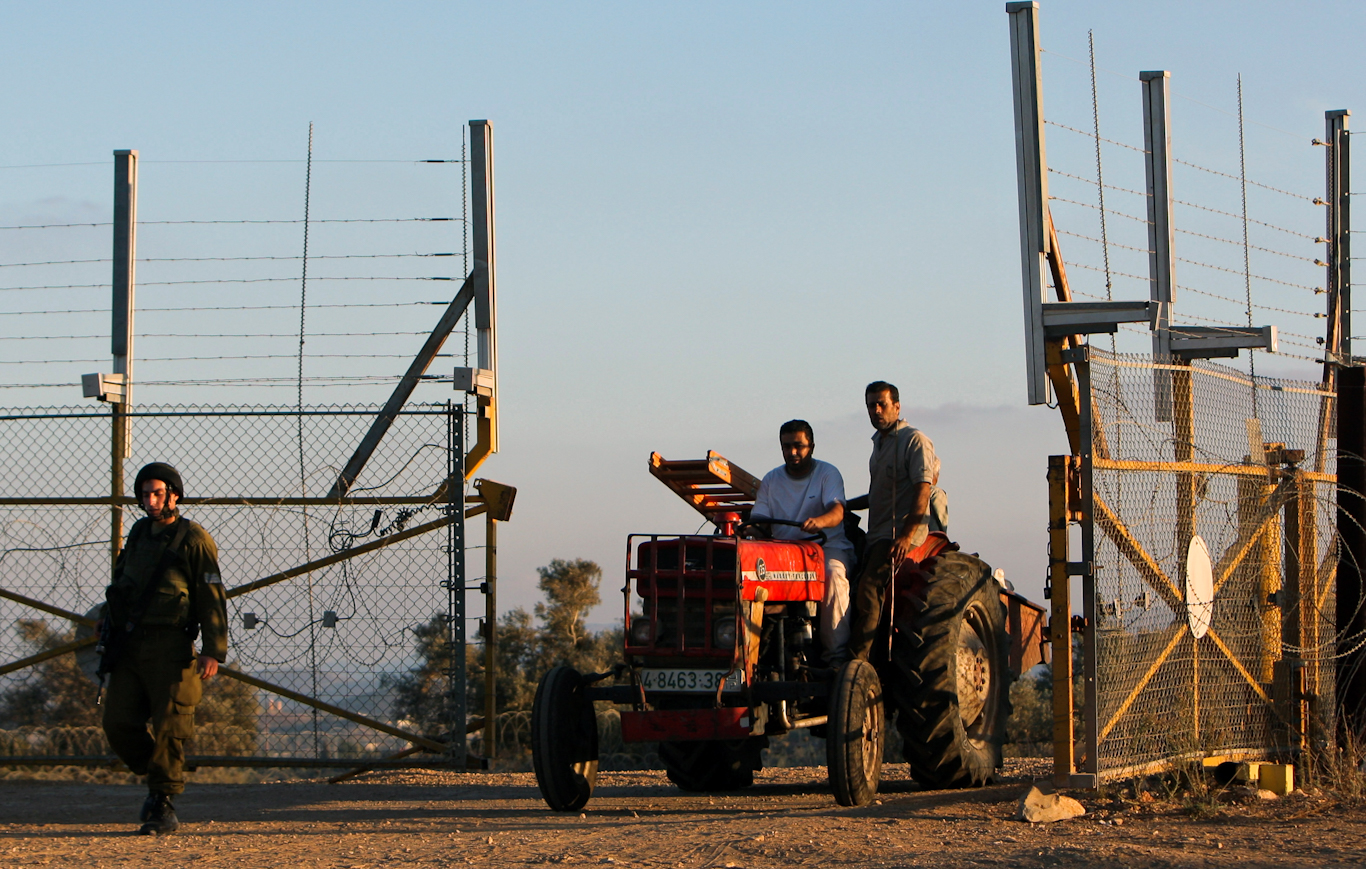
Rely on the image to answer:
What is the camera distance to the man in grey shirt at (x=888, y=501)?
26.2 feet

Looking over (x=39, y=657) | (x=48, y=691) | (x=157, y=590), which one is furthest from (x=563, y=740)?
(x=48, y=691)

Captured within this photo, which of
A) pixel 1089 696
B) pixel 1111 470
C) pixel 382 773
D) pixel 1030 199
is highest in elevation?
pixel 1030 199

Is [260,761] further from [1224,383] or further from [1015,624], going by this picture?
[1224,383]

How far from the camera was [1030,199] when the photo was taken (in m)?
7.82

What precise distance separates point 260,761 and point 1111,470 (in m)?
5.42

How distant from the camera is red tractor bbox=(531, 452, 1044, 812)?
24.7ft

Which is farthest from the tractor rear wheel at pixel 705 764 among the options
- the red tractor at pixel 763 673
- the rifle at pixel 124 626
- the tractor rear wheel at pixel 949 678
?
the rifle at pixel 124 626

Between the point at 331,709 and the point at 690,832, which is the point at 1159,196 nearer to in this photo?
the point at 690,832

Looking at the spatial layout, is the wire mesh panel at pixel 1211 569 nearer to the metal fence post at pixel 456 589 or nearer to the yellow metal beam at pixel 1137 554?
the yellow metal beam at pixel 1137 554

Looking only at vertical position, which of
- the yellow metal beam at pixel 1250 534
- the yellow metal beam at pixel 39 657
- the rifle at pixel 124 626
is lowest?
the yellow metal beam at pixel 39 657

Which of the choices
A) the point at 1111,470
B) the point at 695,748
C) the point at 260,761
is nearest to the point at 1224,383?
the point at 1111,470

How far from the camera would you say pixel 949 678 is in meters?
8.15

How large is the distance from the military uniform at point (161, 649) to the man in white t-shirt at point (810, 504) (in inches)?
119

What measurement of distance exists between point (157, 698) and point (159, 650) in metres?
0.25
